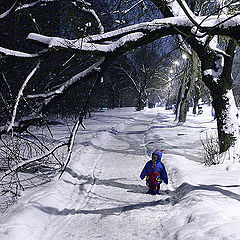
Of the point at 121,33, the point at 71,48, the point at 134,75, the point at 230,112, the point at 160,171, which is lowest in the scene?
the point at 160,171

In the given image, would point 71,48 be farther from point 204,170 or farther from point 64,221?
point 204,170

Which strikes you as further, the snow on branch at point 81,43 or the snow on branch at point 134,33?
the snow on branch at point 134,33

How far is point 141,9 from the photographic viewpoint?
6.79 m

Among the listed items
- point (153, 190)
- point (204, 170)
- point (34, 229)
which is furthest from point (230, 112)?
point (34, 229)

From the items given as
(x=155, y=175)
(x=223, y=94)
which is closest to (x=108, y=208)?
(x=155, y=175)

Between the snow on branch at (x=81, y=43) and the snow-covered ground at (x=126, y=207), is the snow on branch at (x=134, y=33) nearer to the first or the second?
the snow on branch at (x=81, y=43)

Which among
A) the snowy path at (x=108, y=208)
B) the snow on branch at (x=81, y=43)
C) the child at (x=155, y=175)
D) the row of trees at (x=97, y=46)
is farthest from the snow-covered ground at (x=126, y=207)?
Answer: the snow on branch at (x=81, y=43)

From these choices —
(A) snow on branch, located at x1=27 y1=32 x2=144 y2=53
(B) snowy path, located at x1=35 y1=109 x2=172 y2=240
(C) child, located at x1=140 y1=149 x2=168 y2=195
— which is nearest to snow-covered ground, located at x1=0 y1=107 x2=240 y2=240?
(B) snowy path, located at x1=35 y1=109 x2=172 y2=240

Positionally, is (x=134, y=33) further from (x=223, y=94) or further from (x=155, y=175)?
(x=223, y=94)

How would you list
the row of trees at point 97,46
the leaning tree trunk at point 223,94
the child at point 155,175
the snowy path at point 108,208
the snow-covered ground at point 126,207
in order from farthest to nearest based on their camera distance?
the leaning tree trunk at point 223,94, the child at point 155,175, the row of trees at point 97,46, the snowy path at point 108,208, the snow-covered ground at point 126,207

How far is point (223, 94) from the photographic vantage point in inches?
243

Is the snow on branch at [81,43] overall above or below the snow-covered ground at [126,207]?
above

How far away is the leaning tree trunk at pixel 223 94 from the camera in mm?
6152

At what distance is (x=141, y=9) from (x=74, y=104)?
1106cm
